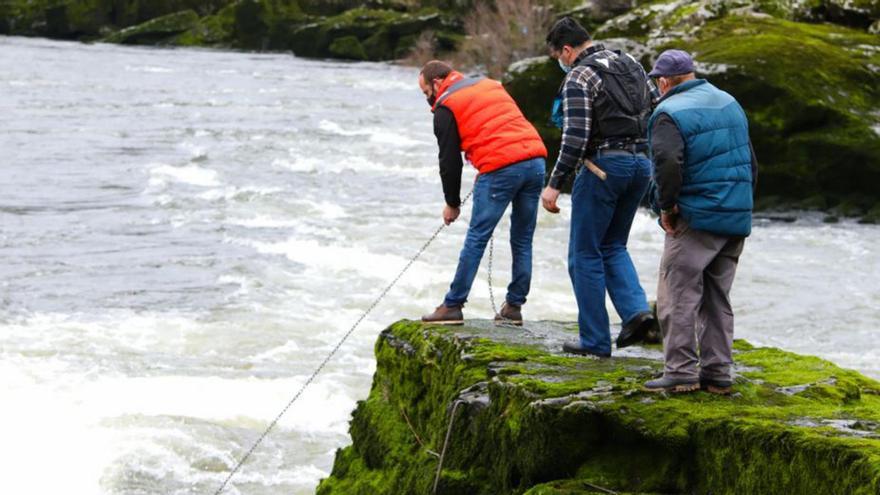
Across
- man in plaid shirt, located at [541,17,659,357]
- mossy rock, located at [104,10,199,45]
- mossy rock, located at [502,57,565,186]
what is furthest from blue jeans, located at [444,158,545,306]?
mossy rock, located at [104,10,199,45]

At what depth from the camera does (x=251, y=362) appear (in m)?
12.8

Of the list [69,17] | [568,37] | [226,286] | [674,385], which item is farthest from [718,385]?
[69,17]

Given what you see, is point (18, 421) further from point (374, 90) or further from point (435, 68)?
point (374, 90)

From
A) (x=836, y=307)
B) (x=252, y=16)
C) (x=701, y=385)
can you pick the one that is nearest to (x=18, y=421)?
(x=701, y=385)

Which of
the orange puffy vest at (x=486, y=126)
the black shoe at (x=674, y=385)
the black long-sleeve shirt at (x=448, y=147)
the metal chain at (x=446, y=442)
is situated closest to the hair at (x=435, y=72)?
the orange puffy vest at (x=486, y=126)

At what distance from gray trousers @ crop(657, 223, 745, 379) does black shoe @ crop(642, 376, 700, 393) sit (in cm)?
3

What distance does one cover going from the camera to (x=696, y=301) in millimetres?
6301

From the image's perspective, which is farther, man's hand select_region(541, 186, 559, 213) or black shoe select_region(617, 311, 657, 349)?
black shoe select_region(617, 311, 657, 349)

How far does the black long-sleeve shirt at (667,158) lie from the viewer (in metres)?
6.10

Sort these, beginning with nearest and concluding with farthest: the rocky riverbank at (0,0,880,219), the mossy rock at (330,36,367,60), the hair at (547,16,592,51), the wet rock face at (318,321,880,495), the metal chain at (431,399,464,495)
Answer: the wet rock face at (318,321,880,495)
the metal chain at (431,399,464,495)
the hair at (547,16,592,51)
the rocky riverbank at (0,0,880,219)
the mossy rock at (330,36,367,60)

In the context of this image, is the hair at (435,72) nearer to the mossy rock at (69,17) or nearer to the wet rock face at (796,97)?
the wet rock face at (796,97)

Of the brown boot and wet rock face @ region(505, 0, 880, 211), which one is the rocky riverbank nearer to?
wet rock face @ region(505, 0, 880, 211)

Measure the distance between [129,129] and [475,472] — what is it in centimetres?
2777

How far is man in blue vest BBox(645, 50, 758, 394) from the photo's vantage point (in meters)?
6.16
